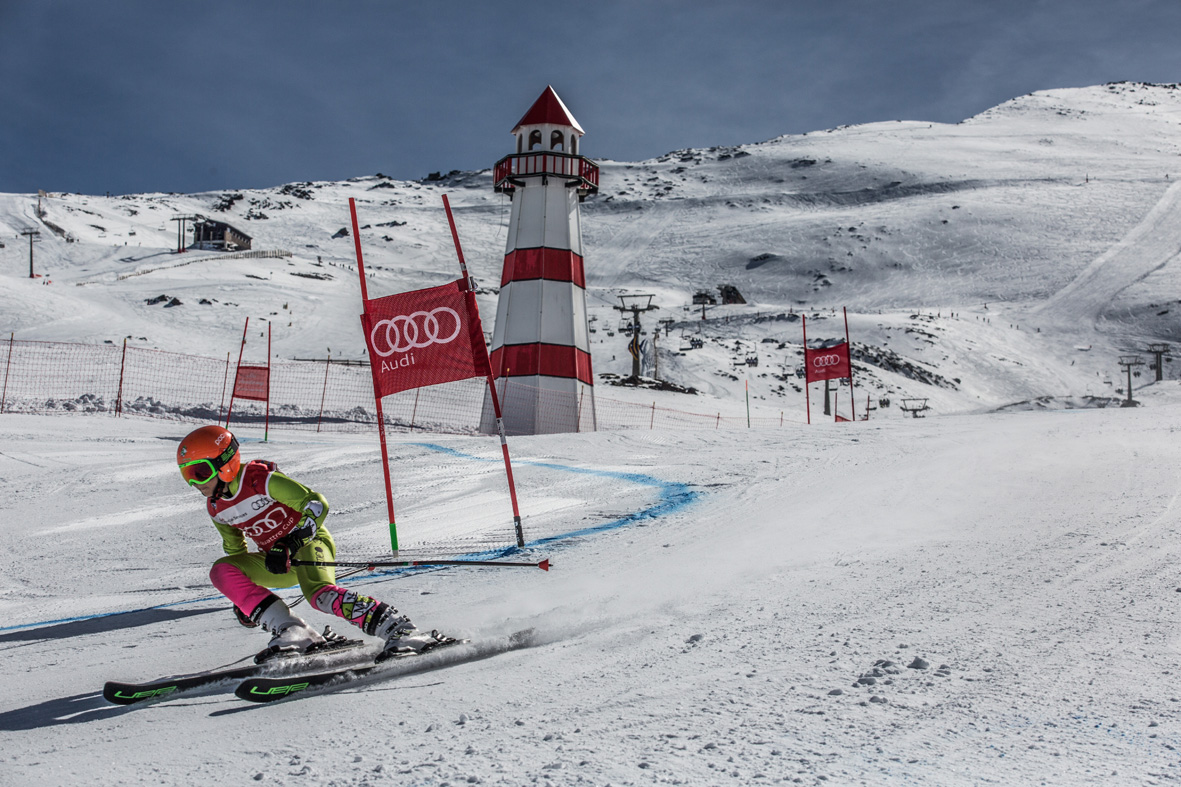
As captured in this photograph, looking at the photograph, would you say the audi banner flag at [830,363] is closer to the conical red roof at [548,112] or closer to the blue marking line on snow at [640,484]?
the conical red roof at [548,112]

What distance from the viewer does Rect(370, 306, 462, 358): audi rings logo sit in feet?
25.0

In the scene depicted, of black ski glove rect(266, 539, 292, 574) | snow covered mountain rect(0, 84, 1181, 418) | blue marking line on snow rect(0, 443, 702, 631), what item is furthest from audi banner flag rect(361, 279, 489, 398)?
snow covered mountain rect(0, 84, 1181, 418)

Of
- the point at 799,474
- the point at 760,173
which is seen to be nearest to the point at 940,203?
the point at 760,173

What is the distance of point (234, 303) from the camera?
44781mm

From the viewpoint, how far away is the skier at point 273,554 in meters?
4.64

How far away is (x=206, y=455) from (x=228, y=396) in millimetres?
20945

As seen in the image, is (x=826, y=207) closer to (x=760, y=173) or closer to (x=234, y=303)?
(x=760, y=173)

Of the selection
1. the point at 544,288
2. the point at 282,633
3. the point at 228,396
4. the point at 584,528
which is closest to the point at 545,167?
the point at 544,288

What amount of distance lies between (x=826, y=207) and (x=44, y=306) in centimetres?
9279

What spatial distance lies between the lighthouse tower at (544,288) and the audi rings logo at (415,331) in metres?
12.2

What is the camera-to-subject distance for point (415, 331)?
7648 millimetres

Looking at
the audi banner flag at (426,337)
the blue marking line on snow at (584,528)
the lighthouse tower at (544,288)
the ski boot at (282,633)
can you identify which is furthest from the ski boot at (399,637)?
the lighthouse tower at (544,288)

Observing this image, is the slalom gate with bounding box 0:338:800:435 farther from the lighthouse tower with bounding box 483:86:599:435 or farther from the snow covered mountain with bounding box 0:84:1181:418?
the snow covered mountain with bounding box 0:84:1181:418

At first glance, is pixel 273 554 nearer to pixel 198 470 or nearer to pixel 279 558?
pixel 279 558
